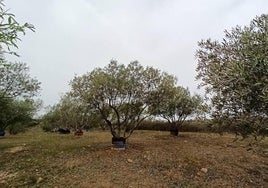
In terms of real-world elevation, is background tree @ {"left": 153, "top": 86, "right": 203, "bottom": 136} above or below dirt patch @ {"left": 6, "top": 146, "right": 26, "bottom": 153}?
above

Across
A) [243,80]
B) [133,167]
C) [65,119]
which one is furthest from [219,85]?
[65,119]

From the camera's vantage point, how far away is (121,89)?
1938cm

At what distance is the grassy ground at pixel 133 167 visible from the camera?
13578 mm

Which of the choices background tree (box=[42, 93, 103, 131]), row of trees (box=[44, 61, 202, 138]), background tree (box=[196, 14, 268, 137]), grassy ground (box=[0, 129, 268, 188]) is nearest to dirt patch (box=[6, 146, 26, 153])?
grassy ground (box=[0, 129, 268, 188])

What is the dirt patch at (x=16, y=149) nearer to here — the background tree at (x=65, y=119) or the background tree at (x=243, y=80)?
the background tree at (x=65, y=119)

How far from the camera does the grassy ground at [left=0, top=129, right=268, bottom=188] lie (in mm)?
13578

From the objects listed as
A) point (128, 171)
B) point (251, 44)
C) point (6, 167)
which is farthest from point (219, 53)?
point (6, 167)

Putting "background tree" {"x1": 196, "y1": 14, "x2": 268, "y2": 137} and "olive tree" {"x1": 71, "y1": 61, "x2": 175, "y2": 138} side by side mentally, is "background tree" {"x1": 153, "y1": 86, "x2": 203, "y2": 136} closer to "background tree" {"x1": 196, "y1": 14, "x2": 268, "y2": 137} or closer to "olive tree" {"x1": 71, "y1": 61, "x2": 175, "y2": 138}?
"olive tree" {"x1": 71, "y1": 61, "x2": 175, "y2": 138}

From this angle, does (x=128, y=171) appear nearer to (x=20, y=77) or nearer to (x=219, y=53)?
(x=219, y=53)

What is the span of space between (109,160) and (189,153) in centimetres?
560

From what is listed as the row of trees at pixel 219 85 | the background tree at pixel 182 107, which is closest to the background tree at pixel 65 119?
the background tree at pixel 182 107

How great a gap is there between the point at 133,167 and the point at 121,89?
5729 millimetres

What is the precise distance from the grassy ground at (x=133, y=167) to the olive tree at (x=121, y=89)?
9.01 ft

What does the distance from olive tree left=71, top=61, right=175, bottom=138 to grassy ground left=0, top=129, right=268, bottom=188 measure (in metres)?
2.75
